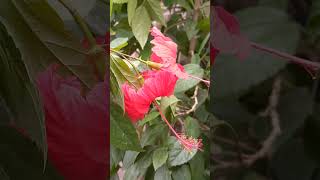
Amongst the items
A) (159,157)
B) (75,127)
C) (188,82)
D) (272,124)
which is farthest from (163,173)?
(272,124)

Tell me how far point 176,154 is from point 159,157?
0.09ft

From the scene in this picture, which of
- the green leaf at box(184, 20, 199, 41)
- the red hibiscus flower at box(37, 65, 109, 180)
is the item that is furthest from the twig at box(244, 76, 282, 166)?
the green leaf at box(184, 20, 199, 41)

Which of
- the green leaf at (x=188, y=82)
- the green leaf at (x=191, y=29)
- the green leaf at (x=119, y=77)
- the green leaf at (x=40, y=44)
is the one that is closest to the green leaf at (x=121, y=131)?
the green leaf at (x=119, y=77)

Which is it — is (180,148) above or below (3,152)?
below

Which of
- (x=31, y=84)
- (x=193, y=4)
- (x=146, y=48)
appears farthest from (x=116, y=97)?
(x=193, y=4)

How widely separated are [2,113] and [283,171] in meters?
0.21

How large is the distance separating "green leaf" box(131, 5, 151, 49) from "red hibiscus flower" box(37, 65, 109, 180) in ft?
1.04

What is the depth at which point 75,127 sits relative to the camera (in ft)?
1.25

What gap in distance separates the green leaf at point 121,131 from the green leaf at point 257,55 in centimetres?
23

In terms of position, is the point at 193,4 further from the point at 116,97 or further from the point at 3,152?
the point at 3,152

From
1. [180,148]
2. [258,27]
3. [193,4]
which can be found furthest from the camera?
[193,4]

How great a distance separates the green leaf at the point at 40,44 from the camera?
331 mm

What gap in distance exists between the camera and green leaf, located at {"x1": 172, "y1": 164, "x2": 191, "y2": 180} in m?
0.71

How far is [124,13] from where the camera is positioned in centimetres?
78
